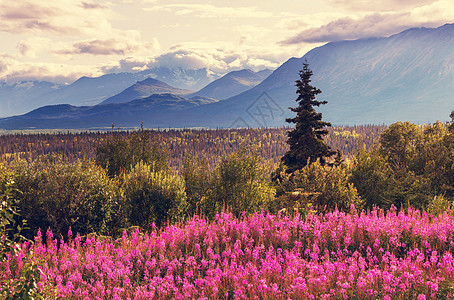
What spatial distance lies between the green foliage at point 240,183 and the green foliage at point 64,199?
5657 millimetres

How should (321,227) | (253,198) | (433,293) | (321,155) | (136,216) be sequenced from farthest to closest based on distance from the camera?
(321,155)
(253,198)
(136,216)
(321,227)
(433,293)

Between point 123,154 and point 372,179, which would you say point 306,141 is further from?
point 123,154

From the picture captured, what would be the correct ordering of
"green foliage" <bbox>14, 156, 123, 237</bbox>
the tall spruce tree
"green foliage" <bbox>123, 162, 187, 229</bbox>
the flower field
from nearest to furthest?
the flower field → "green foliage" <bbox>14, 156, 123, 237</bbox> → "green foliage" <bbox>123, 162, 187, 229</bbox> → the tall spruce tree

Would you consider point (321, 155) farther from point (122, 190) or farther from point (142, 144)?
point (122, 190)

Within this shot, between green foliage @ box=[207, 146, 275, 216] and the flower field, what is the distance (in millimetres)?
7125

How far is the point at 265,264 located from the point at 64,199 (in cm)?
934

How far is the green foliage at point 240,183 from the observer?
63.4 ft

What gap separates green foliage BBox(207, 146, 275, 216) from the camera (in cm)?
1931

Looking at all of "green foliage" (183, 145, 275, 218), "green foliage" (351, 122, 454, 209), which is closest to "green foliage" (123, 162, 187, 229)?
"green foliage" (183, 145, 275, 218)

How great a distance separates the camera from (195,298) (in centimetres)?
733

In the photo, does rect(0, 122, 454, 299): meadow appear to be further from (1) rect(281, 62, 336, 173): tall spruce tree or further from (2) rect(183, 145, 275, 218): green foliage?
(1) rect(281, 62, 336, 173): tall spruce tree

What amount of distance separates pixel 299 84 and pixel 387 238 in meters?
22.7

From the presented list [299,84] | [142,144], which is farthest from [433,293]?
[299,84]

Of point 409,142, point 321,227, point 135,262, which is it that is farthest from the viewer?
point 409,142
